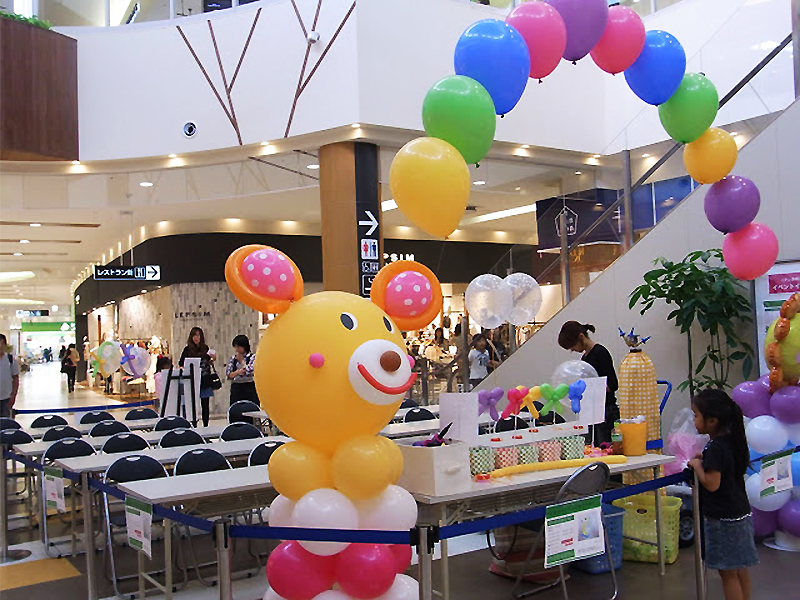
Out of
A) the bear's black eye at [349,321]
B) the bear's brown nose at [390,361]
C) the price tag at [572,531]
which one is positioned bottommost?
the price tag at [572,531]

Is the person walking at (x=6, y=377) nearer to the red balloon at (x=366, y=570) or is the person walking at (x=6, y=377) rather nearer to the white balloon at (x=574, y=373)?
the white balloon at (x=574, y=373)

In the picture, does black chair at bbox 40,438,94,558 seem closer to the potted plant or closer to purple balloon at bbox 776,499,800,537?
purple balloon at bbox 776,499,800,537

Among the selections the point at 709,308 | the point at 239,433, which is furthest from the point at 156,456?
the point at 709,308

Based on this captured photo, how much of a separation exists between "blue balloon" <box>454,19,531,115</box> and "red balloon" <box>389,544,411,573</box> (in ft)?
8.16

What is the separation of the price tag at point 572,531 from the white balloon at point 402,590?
1.99 feet

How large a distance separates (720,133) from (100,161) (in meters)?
8.12

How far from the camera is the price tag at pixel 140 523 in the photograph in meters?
3.68

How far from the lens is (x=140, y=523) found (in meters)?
3.77

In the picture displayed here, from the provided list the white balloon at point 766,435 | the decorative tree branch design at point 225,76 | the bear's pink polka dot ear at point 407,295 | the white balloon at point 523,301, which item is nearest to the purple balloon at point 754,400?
the white balloon at point 766,435

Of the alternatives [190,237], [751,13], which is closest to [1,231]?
[190,237]

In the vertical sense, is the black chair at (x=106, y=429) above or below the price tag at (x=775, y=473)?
above

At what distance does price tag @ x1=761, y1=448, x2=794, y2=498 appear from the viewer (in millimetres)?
4625

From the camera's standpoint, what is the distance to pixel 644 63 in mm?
5164

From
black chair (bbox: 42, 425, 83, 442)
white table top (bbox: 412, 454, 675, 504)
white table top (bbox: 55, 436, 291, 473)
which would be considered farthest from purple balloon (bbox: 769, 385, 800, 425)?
black chair (bbox: 42, 425, 83, 442)
